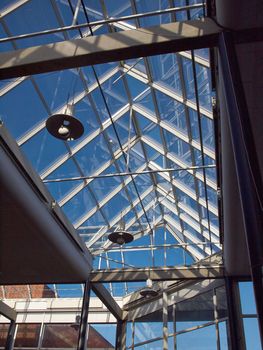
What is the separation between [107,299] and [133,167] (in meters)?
6.06

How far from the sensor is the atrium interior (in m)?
6.71

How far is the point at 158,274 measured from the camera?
14742 millimetres

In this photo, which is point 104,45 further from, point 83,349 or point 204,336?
point 204,336

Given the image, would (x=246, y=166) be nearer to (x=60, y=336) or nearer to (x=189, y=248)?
(x=189, y=248)

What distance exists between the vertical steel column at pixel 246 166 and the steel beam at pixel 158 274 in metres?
9.81

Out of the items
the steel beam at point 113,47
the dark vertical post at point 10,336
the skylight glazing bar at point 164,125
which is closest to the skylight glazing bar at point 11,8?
the steel beam at point 113,47

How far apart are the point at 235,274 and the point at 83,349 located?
18.7 ft

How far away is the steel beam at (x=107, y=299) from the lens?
15550 millimetres

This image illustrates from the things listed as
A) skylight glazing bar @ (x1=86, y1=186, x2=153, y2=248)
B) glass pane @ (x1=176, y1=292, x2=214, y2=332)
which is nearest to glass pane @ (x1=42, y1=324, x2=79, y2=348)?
skylight glazing bar @ (x1=86, y1=186, x2=153, y2=248)

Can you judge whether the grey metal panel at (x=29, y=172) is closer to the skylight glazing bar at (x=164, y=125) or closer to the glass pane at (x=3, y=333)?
the skylight glazing bar at (x=164, y=125)

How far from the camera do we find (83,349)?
1357 centimetres

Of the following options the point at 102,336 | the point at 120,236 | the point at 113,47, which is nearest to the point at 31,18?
the point at 113,47

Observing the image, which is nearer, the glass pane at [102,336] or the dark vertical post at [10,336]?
the glass pane at [102,336]

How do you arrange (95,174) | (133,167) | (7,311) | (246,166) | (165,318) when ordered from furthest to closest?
1. (7,311)
2. (165,318)
3. (133,167)
4. (95,174)
5. (246,166)
